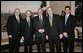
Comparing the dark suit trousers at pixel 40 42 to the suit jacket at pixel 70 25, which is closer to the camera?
the suit jacket at pixel 70 25

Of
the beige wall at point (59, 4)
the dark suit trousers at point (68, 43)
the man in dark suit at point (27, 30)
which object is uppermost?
the beige wall at point (59, 4)

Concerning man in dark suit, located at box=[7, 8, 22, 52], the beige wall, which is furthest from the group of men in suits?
the beige wall

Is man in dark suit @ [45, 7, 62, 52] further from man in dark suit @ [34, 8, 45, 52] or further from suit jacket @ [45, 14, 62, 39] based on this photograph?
man in dark suit @ [34, 8, 45, 52]

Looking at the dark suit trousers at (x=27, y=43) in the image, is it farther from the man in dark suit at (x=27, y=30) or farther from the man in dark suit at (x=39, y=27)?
the man in dark suit at (x=39, y=27)

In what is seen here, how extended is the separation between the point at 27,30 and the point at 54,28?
65cm

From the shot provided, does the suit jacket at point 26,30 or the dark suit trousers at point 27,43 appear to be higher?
the suit jacket at point 26,30

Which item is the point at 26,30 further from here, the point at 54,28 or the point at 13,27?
the point at 54,28

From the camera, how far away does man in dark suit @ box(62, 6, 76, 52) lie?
5.30m

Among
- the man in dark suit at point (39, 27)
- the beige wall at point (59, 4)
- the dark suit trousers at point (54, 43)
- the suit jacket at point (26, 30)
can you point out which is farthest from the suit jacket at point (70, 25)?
the beige wall at point (59, 4)

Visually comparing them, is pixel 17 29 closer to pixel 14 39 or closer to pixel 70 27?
pixel 14 39

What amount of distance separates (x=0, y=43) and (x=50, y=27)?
1.57 m

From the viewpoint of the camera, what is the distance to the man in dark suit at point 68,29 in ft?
17.4

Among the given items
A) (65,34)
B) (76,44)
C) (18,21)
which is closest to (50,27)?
(65,34)

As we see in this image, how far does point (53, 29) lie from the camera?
5316 mm
